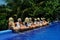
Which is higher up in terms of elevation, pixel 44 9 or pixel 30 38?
pixel 44 9

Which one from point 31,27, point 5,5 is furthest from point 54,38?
point 5,5

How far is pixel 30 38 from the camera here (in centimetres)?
1141

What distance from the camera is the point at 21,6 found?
18016 millimetres

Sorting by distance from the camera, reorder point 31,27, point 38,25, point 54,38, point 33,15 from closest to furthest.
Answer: point 54,38 < point 31,27 < point 38,25 < point 33,15

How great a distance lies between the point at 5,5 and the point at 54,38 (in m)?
8.53

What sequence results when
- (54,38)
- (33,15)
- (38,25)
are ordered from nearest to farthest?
(54,38) < (38,25) < (33,15)

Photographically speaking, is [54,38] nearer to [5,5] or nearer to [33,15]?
[33,15]

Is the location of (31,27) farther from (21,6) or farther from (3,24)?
(21,6)

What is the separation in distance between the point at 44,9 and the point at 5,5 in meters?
3.67

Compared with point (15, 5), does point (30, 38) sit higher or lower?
lower

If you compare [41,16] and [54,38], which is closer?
[54,38]

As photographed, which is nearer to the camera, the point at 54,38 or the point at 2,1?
the point at 54,38

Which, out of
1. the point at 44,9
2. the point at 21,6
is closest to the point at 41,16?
the point at 44,9

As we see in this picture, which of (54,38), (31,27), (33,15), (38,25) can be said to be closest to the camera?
(54,38)
